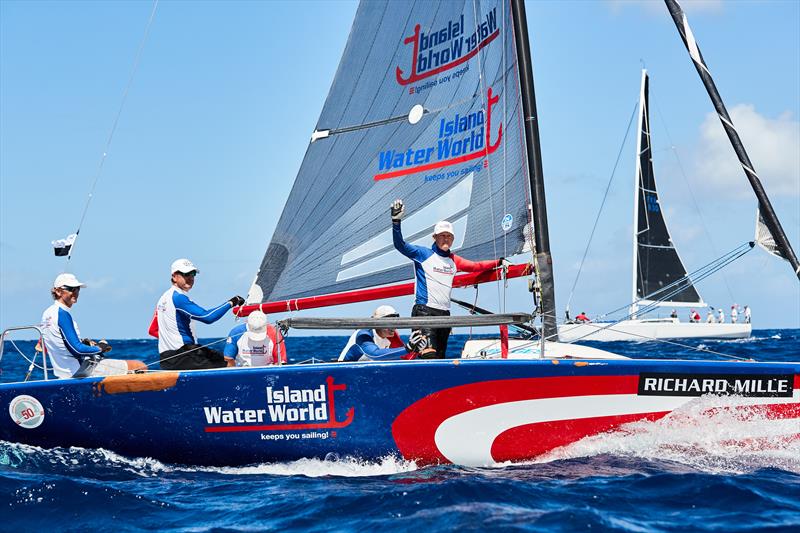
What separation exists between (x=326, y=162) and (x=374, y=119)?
0.60m

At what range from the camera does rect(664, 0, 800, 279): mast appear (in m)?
6.88

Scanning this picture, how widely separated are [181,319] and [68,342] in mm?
879

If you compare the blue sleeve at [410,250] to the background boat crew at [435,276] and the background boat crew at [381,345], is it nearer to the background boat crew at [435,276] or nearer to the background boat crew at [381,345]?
the background boat crew at [435,276]

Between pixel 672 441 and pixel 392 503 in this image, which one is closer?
pixel 392 503

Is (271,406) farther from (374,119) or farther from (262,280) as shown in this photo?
(374,119)

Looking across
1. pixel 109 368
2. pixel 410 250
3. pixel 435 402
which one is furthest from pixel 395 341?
pixel 109 368

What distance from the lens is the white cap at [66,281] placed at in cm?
700

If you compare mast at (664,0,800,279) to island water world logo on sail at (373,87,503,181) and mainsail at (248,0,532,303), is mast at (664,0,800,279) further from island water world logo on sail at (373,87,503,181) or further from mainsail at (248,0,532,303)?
island water world logo on sail at (373,87,503,181)

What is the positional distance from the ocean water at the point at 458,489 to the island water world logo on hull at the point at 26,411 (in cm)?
22

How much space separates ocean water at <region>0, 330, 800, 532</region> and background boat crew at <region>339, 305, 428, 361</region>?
793mm

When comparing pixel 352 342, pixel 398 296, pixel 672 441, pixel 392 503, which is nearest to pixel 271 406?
pixel 352 342

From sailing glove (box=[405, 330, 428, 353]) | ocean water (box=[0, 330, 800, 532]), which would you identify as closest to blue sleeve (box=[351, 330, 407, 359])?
sailing glove (box=[405, 330, 428, 353])

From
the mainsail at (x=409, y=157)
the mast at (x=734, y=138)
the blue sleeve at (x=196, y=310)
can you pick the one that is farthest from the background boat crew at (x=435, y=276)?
the mast at (x=734, y=138)

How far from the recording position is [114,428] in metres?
6.63
